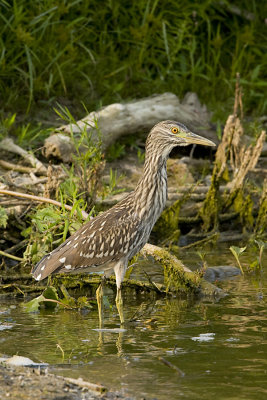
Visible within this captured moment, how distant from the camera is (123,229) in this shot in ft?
22.2

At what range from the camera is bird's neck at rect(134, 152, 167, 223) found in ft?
22.7

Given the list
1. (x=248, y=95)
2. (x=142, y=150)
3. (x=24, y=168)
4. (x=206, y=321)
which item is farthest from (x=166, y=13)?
(x=206, y=321)

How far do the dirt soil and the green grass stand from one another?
6.62m

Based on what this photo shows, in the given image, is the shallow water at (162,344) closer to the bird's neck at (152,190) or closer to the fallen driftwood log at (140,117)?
the bird's neck at (152,190)

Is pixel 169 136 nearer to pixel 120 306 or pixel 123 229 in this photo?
pixel 123 229

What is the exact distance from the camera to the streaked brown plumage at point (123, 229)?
6.70 m

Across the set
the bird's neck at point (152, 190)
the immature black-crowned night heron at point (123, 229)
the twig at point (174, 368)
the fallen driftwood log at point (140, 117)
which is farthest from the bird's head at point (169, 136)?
the fallen driftwood log at point (140, 117)

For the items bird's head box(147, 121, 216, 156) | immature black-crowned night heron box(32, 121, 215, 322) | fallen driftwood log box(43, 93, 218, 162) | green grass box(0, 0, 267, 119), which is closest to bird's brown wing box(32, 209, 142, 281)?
immature black-crowned night heron box(32, 121, 215, 322)

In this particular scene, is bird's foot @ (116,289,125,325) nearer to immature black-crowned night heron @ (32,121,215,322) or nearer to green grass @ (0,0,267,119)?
immature black-crowned night heron @ (32,121,215,322)

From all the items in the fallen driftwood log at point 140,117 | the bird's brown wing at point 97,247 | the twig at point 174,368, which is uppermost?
the fallen driftwood log at point 140,117

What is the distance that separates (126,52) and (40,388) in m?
8.90

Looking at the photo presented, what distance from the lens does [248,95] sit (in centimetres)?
1282

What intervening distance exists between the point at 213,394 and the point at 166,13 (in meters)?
9.10

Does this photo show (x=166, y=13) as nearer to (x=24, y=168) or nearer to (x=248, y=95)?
(x=248, y=95)
